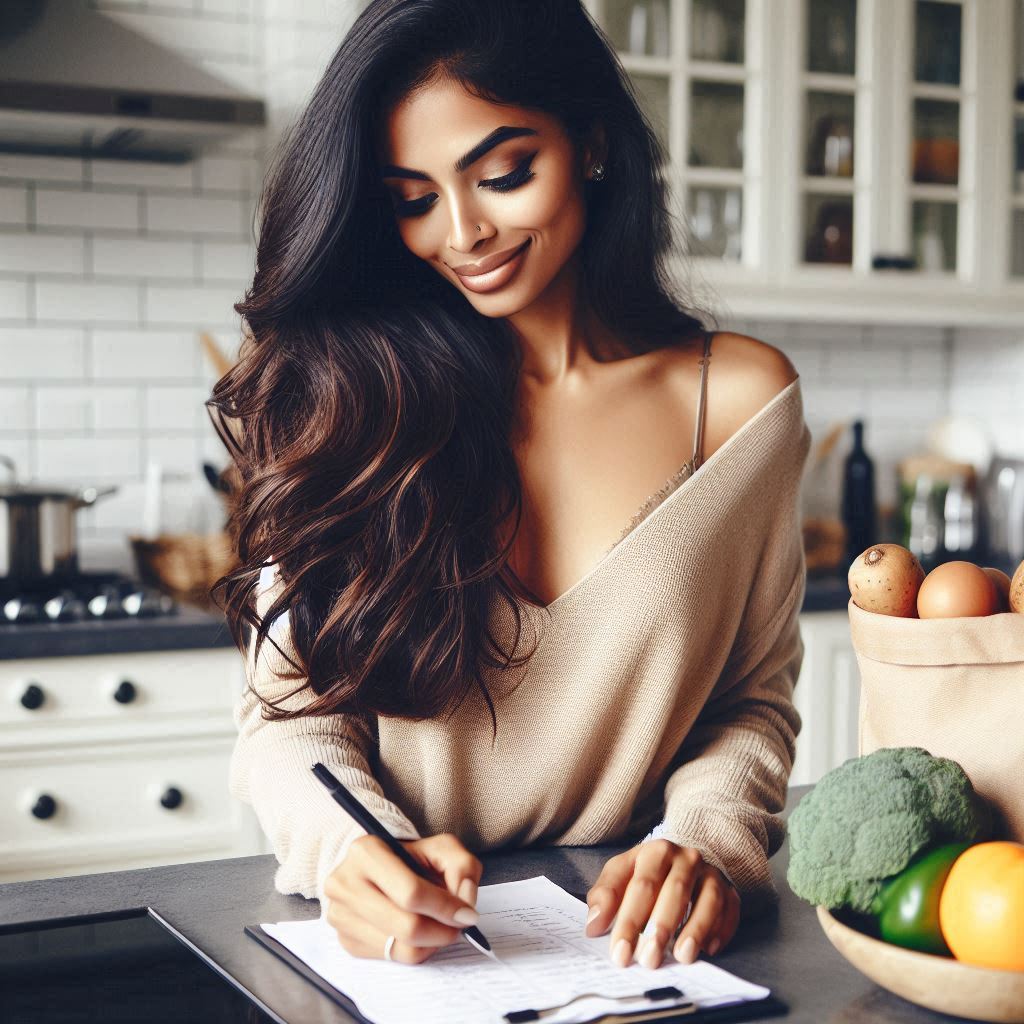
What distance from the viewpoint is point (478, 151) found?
1.21 m

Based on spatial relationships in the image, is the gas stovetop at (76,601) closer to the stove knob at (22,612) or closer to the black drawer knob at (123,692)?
the stove knob at (22,612)

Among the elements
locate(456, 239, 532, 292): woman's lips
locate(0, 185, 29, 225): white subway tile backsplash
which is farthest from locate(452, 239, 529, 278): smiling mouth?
locate(0, 185, 29, 225): white subway tile backsplash

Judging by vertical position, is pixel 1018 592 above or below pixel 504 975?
above

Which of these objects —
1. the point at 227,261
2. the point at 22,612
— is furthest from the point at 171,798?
the point at 227,261

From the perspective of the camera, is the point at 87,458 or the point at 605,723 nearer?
the point at 605,723

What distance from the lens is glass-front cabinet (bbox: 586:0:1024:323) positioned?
3189mm

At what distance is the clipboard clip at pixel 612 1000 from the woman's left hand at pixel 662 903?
0.18 ft

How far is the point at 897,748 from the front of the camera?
2.97 ft

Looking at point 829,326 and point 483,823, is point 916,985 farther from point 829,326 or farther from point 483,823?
point 829,326

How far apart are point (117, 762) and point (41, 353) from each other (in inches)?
40.8

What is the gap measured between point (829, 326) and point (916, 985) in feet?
10.2

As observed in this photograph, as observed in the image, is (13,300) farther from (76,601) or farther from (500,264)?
(500,264)

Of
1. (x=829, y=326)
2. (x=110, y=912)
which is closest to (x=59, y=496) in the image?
(x=110, y=912)

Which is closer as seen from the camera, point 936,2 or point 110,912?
point 110,912
